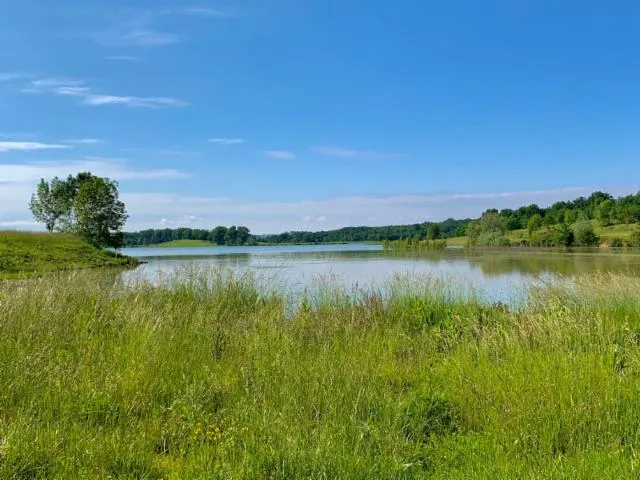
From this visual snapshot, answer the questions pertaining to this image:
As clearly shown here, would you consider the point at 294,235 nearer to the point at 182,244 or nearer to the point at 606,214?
the point at 182,244

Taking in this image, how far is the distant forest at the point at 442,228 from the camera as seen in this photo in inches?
4434

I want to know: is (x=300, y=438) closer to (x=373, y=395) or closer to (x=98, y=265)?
(x=373, y=395)

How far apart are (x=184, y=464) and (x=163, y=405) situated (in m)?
1.10

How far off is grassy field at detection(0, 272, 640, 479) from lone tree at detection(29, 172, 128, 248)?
178ft

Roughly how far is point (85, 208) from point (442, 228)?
121305 millimetres

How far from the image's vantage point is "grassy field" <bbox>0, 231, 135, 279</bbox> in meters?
28.1

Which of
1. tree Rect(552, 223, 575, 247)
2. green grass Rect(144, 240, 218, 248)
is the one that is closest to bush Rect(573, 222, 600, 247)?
tree Rect(552, 223, 575, 247)

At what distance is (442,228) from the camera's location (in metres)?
155

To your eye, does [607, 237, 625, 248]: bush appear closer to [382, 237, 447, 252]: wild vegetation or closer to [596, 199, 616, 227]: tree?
[596, 199, 616, 227]: tree

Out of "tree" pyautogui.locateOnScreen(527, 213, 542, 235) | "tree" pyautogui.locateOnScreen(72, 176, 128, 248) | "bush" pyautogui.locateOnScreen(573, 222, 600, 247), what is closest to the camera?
"tree" pyautogui.locateOnScreen(72, 176, 128, 248)

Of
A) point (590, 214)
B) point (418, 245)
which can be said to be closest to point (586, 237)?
point (418, 245)

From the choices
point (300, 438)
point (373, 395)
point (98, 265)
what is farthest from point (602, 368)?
point (98, 265)

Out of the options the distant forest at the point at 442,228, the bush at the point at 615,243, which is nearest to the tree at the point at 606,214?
the distant forest at the point at 442,228

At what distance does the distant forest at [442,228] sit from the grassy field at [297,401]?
10874 cm
